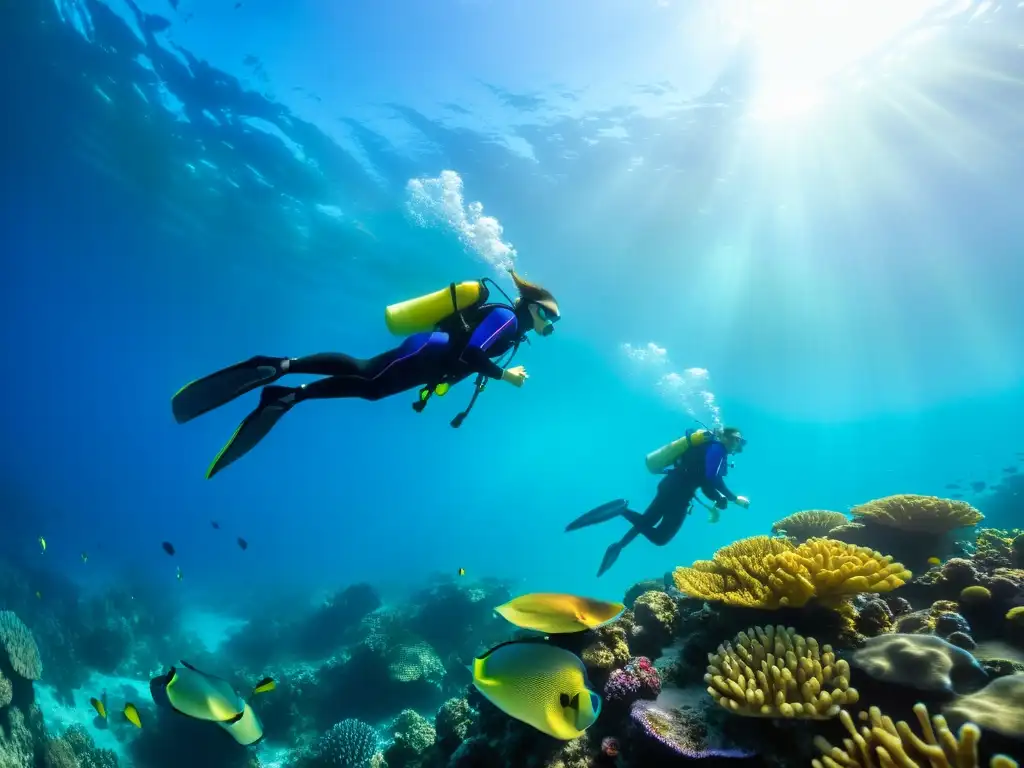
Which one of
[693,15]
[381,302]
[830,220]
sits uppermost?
[830,220]

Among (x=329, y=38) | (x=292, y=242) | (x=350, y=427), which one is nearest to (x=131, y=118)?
(x=292, y=242)

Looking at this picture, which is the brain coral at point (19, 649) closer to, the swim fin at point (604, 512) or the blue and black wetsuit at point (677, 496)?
the blue and black wetsuit at point (677, 496)

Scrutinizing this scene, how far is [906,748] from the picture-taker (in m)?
2.36

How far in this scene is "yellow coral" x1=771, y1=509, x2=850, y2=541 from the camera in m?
6.52

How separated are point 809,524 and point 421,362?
19.7ft

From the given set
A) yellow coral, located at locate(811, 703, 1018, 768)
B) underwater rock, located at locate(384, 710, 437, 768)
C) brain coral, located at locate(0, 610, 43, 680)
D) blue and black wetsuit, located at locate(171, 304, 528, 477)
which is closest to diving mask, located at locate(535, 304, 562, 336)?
blue and black wetsuit, located at locate(171, 304, 528, 477)

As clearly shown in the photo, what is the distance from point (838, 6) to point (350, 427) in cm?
9621

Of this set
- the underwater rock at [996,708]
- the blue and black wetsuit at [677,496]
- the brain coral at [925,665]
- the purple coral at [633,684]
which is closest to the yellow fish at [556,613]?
the purple coral at [633,684]

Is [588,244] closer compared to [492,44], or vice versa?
[492,44]

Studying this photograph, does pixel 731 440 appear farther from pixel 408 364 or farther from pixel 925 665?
pixel 408 364

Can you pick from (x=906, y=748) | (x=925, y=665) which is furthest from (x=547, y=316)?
(x=906, y=748)

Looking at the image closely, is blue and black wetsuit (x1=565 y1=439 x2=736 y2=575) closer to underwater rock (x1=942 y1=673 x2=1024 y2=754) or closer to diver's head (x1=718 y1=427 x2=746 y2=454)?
diver's head (x1=718 y1=427 x2=746 y2=454)

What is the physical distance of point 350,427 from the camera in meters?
98.3

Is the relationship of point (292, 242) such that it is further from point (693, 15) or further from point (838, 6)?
point (838, 6)
